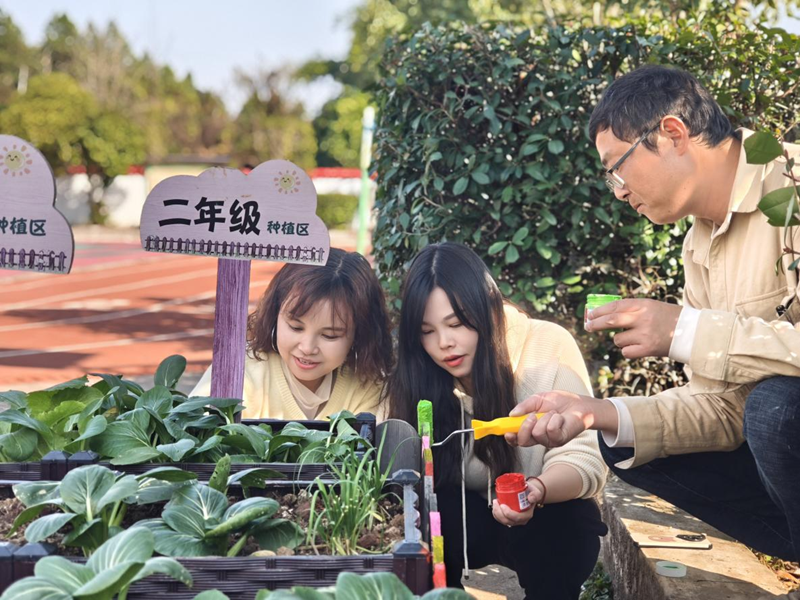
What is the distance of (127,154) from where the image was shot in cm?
2577

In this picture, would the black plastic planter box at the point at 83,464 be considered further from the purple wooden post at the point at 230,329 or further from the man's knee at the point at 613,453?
the man's knee at the point at 613,453

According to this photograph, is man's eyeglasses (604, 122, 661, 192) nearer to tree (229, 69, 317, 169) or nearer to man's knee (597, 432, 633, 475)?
man's knee (597, 432, 633, 475)

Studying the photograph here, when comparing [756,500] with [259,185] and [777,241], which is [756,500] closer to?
[777,241]

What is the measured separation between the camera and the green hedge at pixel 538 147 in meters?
3.72

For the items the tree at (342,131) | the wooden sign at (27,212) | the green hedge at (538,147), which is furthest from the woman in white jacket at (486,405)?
the tree at (342,131)

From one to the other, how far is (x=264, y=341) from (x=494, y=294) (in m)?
0.72

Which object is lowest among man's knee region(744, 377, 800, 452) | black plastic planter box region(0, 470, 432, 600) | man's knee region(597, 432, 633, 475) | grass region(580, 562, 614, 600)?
grass region(580, 562, 614, 600)

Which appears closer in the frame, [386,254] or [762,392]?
[762,392]

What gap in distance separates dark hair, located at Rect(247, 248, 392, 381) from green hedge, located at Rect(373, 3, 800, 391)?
1107 mm

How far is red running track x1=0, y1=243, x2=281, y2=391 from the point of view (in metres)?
8.02

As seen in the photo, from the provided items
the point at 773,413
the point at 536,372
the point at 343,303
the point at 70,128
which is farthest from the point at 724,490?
the point at 70,128

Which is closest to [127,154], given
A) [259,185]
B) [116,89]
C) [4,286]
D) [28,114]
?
→ [28,114]

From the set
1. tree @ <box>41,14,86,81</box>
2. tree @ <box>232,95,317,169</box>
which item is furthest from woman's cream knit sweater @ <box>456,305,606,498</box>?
tree @ <box>41,14,86,81</box>

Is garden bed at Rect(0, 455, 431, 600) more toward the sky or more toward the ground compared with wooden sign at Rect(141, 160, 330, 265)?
more toward the ground
